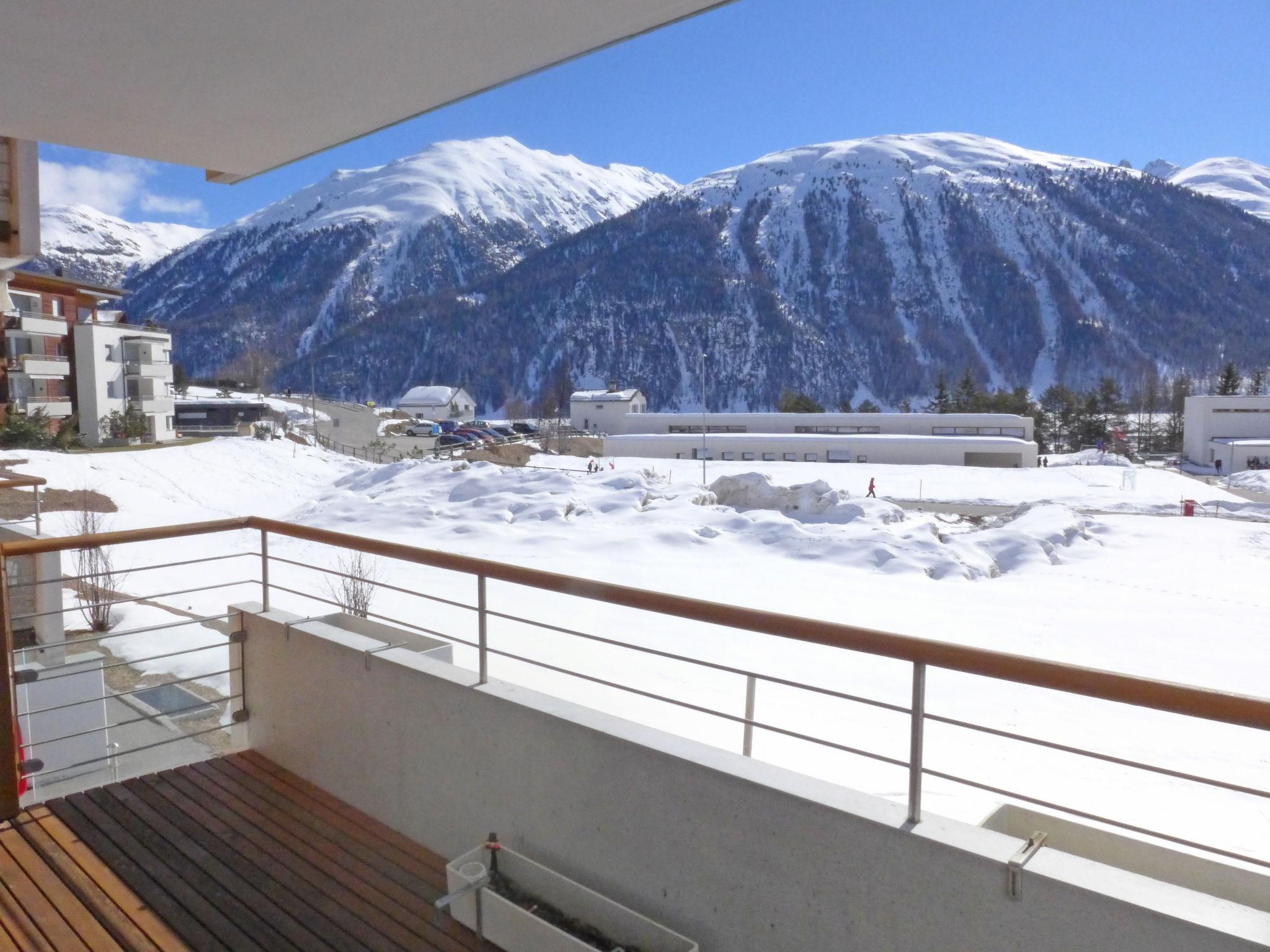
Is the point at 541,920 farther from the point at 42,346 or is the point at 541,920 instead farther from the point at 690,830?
the point at 42,346

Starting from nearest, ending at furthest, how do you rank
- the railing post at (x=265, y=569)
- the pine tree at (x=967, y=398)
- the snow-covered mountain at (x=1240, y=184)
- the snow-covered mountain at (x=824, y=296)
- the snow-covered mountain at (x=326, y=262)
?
the railing post at (x=265, y=569) → the pine tree at (x=967, y=398) → the snow-covered mountain at (x=824, y=296) → the snow-covered mountain at (x=326, y=262) → the snow-covered mountain at (x=1240, y=184)

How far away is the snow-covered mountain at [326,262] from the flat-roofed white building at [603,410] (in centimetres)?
9663

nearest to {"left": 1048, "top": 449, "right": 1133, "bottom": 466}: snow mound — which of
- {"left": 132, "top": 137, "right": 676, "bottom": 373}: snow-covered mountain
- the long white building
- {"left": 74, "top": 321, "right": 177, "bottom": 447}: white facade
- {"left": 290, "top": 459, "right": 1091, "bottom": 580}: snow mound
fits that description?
the long white building

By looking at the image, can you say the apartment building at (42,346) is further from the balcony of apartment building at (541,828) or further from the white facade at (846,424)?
the balcony of apartment building at (541,828)

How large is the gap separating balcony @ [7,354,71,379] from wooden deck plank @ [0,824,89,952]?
1211 inches

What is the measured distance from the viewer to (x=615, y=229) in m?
135

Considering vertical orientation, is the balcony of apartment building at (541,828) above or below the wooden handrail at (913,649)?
below

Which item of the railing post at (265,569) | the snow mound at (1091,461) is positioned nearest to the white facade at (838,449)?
the snow mound at (1091,461)

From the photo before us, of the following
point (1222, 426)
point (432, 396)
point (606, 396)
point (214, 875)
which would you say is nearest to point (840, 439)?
point (606, 396)

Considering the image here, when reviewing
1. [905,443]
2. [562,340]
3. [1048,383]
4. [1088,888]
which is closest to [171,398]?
[905,443]

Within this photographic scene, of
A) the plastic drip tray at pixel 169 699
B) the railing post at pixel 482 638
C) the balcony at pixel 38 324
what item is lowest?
the plastic drip tray at pixel 169 699

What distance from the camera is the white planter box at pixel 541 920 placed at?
194 centimetres

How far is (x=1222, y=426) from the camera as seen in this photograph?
1626 inches

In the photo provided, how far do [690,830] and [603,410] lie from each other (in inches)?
1949
